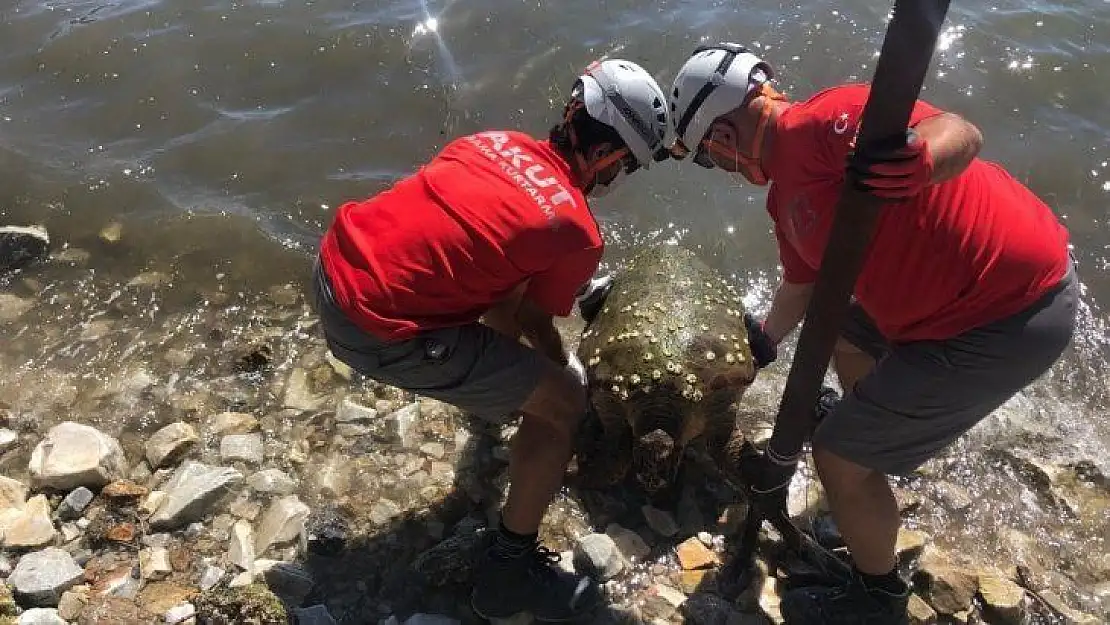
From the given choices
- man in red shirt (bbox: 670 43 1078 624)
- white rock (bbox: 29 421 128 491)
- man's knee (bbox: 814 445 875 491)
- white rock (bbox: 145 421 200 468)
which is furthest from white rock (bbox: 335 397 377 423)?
man's knee (bbox: 814 445 875 491)

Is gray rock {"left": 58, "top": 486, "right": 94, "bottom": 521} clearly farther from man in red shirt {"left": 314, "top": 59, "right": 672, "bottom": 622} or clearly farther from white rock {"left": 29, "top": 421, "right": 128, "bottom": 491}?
man in red shirt {"left": 314, "top": 59, "right": 672, "bottom": 622}

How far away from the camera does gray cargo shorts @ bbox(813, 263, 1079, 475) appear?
2889mm

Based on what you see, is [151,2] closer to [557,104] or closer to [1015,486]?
[557,104]

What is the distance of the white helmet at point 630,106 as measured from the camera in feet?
11.0

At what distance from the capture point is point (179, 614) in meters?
3.33

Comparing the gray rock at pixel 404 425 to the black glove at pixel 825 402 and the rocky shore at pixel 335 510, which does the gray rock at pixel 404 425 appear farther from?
the black glove at pixel 825 402

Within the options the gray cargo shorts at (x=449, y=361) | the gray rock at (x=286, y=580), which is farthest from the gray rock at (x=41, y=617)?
the gray cargo shorts at (x=449, y=361)

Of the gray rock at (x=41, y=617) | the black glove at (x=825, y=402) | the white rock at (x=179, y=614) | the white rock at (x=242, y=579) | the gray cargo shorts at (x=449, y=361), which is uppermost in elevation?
the gray cargo shorts at (x=449, y=361)

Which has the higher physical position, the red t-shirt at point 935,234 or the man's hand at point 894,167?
the man's hand at point 894,167

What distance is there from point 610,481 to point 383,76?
197 inches

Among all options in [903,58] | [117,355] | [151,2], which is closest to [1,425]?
[117,355]

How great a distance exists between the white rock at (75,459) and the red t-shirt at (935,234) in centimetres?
334

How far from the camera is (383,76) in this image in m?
7.75

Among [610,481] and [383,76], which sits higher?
[383,76]
